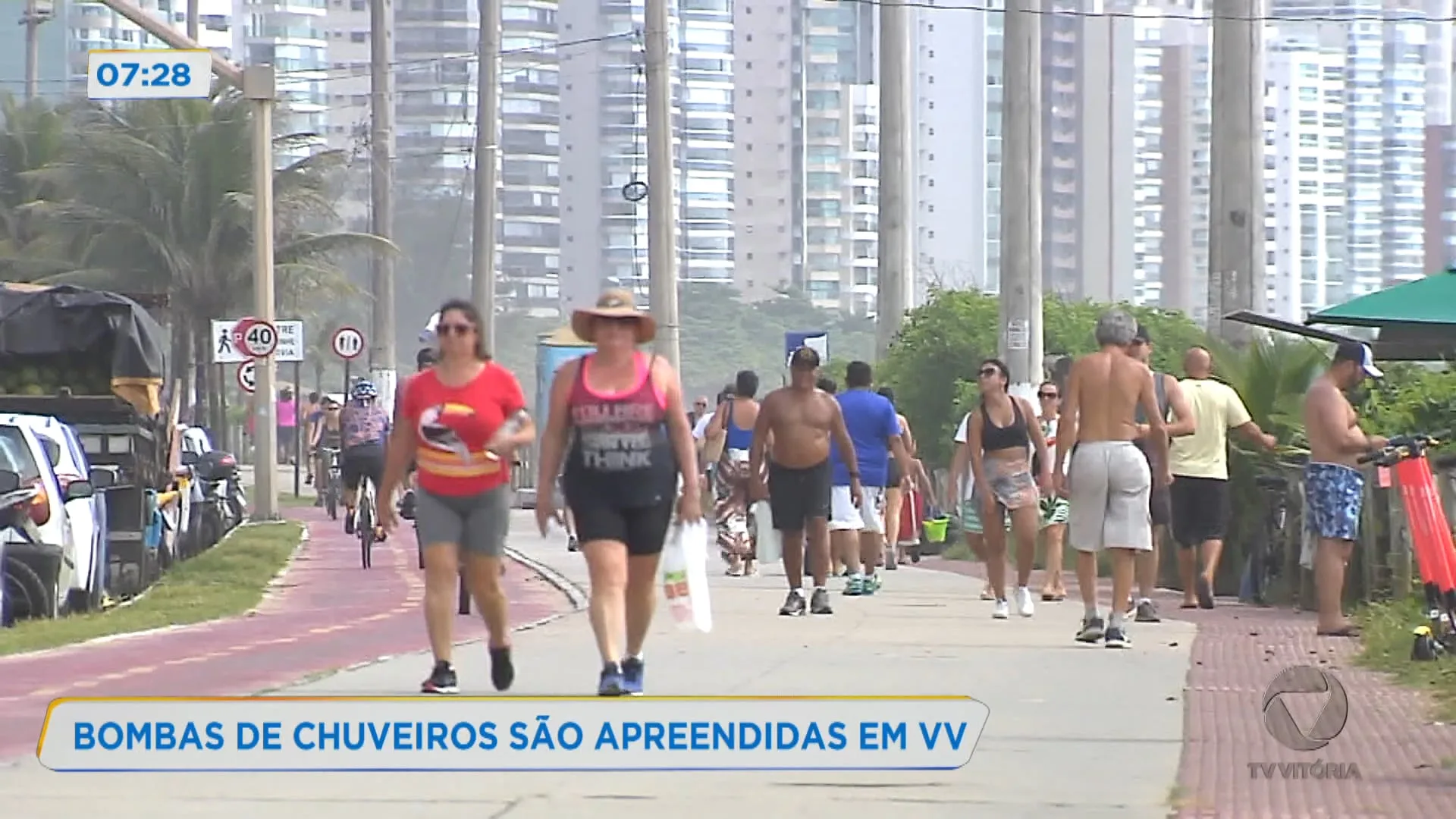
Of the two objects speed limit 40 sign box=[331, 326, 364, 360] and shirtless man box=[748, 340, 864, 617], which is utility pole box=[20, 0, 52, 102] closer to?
speed limit 40 sign box=[331, 326, 364, 360]

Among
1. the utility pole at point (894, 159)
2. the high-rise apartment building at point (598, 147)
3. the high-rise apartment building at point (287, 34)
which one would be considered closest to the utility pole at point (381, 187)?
the high-rise apartment building at point (598, 147)

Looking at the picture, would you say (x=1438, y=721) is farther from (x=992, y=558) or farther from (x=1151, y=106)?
(x=1151, y=106)

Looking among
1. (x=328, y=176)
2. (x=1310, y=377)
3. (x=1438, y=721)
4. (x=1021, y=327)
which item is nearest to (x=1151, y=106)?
(x=328, y=176)

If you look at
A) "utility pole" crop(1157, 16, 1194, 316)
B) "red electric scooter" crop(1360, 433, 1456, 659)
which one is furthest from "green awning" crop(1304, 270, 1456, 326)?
"utility pole" crop(1157, 16, 1194, 316)

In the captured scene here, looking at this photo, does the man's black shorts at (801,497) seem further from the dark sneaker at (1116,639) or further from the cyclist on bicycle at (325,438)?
the cyclist on bicycle at (325,438)

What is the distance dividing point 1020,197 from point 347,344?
15.7 meters

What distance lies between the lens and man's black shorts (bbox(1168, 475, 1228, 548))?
59.3ft

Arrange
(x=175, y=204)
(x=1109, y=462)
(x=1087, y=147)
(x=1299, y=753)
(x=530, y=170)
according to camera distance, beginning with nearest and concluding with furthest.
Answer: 1. (x=1299, y=753)
2. (x=1109, y=462)
3. (x=175, y=204)
4. (x=530, y=170)
5. (x=1087, y=147)

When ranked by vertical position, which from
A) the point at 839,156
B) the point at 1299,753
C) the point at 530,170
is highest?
the point at 839,156

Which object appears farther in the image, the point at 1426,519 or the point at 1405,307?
the point at 1405,307

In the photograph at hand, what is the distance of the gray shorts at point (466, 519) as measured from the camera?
35.3 ft

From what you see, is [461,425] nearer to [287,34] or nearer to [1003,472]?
[1003,472]

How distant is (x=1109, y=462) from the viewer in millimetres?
14602

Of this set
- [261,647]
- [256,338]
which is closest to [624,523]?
[261,647]
